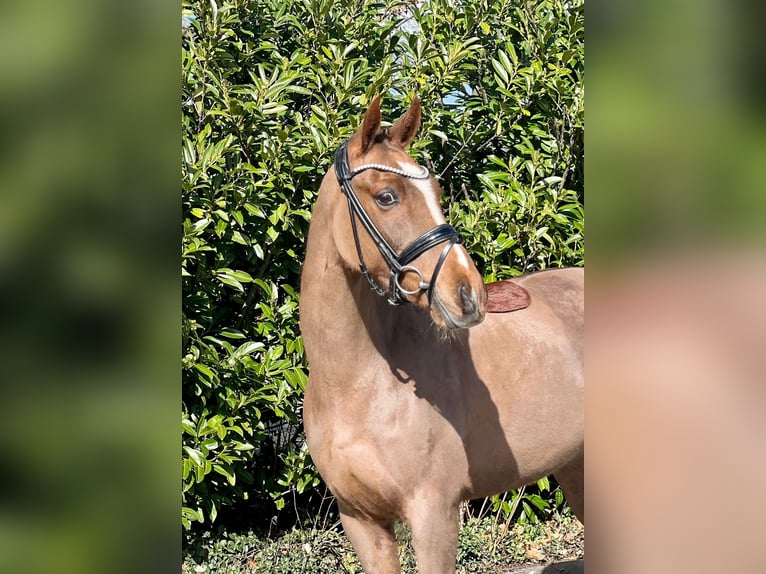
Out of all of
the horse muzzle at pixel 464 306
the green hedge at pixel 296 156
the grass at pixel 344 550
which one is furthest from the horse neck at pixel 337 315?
the grass at pixel 344 550

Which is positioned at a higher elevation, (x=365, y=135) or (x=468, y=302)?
(x=365, y=135)

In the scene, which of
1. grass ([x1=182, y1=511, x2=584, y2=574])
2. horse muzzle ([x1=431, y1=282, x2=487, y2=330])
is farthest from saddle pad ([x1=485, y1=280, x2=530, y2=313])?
grass ([x1=182, y1=511, x2=584, y2=574])

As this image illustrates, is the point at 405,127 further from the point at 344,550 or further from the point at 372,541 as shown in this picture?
the point at 344,550

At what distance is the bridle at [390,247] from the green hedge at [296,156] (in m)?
1.20

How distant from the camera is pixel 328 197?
7.90ft

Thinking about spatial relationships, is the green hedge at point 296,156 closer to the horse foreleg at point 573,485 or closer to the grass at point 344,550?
the grass at point 344,550

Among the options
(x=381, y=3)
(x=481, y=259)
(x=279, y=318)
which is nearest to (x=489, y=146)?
(x=481, y=259)

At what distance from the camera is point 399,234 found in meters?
2.16

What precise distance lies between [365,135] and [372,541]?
1391 millimetres

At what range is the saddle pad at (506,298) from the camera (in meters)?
2.86
